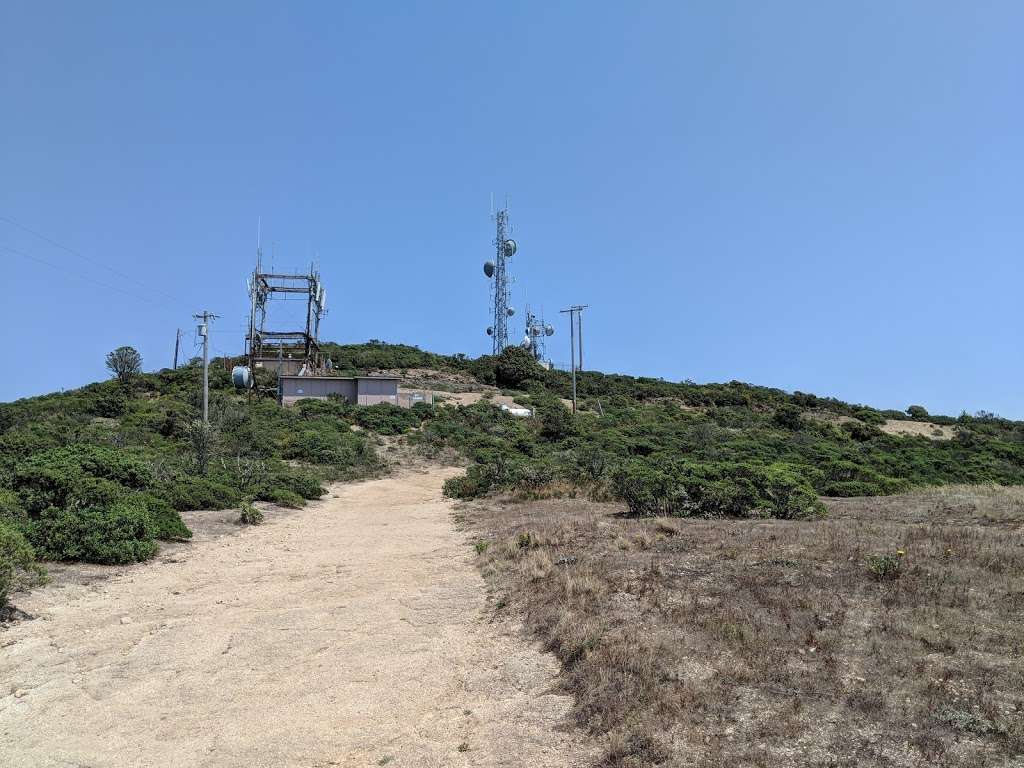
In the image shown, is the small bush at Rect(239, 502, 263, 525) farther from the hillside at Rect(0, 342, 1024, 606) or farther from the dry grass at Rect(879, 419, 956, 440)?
the dry grass at Rect(879, 419, 956, 440)

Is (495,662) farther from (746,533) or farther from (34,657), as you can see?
(746,533)

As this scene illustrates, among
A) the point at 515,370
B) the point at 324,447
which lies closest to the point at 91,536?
the point at 324,447

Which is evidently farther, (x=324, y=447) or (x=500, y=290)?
(x=500, y=290)

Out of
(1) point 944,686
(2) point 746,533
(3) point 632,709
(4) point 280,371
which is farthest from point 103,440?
(1) point 944,686

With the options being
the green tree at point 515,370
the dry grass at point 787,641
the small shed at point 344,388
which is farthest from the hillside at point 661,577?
the green tree at point 515,370

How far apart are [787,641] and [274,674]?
15.4 feet

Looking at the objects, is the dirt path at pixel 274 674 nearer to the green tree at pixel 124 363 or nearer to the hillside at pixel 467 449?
the hillside at pixel 467 449

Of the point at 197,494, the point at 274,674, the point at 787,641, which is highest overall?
the point at 197,494

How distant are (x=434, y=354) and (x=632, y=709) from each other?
65498 mm

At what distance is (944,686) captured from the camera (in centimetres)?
472

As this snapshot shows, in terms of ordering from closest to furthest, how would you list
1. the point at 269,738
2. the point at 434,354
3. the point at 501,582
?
1. the point at 269,738
2. the point at 501,582
3. the point at 434,354

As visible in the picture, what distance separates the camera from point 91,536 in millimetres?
10648

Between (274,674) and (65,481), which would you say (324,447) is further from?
(274,674)

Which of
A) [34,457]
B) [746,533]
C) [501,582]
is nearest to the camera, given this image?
[501,582]
